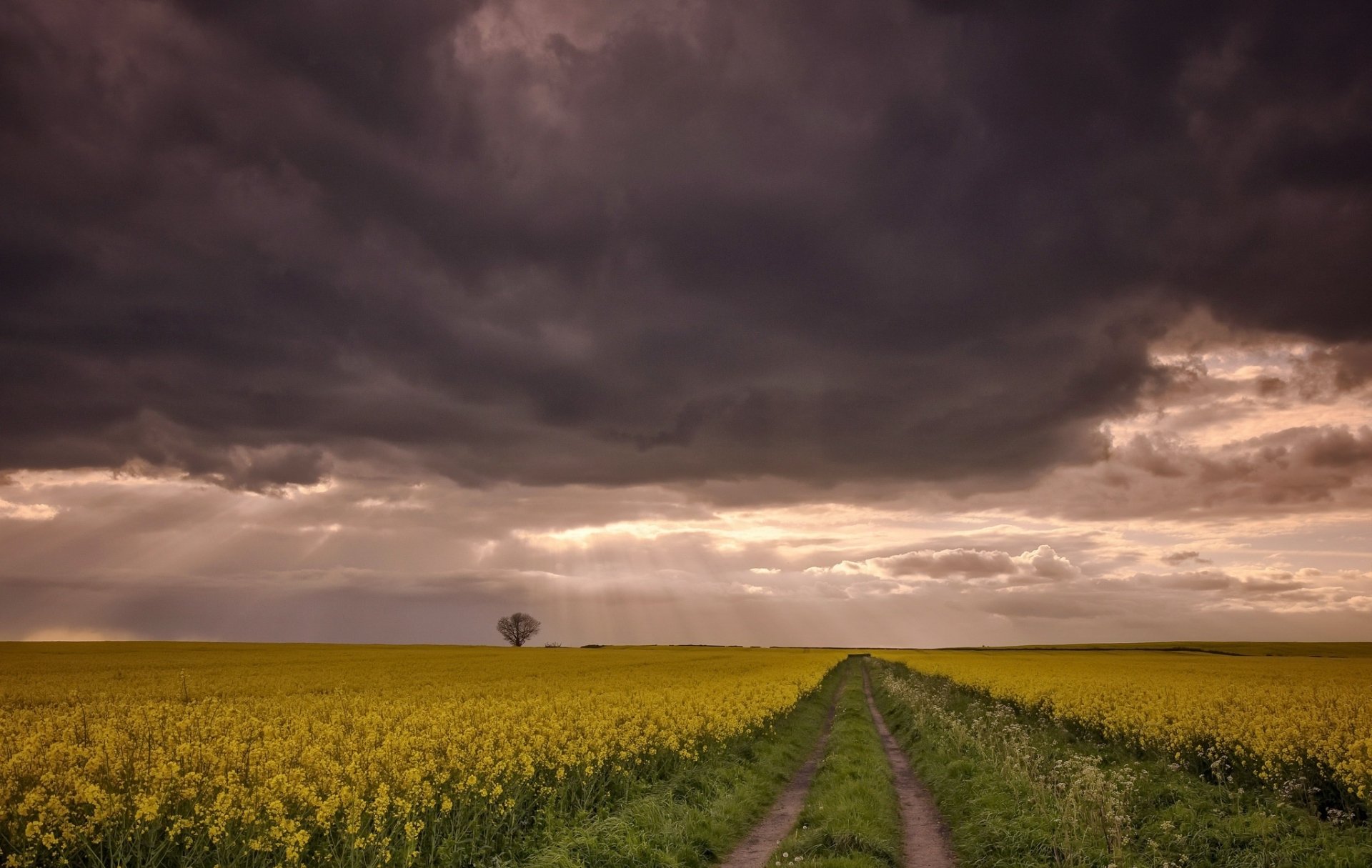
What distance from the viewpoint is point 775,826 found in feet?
40.3

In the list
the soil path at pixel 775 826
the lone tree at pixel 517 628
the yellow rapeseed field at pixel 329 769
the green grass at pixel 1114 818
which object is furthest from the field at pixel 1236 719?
the lone tree at pixel 517 628

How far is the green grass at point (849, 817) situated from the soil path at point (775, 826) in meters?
0.27

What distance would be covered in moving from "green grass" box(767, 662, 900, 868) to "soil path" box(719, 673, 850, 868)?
0.27m

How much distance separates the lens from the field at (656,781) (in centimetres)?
788

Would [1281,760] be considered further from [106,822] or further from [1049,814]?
[106,822]

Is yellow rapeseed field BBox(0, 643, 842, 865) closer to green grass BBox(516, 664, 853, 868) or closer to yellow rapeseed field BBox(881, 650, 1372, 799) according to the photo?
green grass BBox(516, 664, 853, 868)

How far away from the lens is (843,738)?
20797 mm

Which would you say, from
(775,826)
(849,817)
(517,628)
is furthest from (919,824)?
(517,628)

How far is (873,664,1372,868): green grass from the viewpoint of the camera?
30.6ft

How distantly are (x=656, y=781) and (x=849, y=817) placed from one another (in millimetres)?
3923

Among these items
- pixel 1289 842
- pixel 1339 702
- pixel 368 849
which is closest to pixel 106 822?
pixel 368 849

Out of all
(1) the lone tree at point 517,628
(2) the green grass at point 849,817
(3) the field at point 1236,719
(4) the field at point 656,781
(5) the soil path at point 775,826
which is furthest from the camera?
(1) the lone tree at point 517,628

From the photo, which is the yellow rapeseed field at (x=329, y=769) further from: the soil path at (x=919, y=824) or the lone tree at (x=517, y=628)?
the lone tree at (x=517, y=628)

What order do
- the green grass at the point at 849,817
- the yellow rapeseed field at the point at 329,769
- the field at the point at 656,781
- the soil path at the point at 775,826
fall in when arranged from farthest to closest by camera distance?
the soil path at the point at 775,826 → the green grass at the point at 849,817 → the field at the point at 656,781 → the yellow rapeseed field at the point at 329,769
